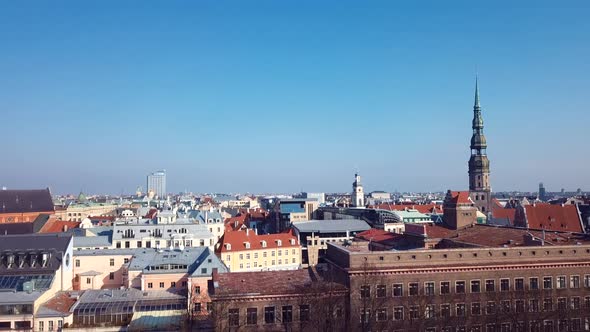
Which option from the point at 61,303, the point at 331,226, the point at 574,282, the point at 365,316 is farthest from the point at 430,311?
Result: the point at 331,226

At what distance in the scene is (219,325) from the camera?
A: 137ft

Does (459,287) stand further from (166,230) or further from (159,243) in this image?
(166,230)

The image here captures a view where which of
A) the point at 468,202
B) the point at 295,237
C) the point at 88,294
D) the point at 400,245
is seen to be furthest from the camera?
the point at 295,237

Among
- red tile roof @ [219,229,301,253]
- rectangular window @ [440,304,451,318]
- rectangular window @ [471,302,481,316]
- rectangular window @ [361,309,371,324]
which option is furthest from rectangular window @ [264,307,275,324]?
red tile roof @ [219,229,301,253]

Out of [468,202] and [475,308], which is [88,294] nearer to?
[475,308]

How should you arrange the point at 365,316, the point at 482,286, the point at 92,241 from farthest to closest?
the point at 92,241, the point at 482,286, the point at 365,316

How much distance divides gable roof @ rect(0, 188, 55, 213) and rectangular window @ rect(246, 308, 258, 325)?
3631 inches

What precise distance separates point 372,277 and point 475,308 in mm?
10175

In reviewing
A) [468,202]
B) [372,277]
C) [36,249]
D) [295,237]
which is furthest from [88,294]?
[468,202]

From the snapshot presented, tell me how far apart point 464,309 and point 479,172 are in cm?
8635

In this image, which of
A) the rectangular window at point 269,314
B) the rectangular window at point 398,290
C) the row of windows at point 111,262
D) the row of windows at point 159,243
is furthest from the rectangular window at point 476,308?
the row of windows at point 159,243

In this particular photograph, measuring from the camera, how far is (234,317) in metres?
43.2

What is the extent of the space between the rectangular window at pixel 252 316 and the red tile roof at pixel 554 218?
6529cm

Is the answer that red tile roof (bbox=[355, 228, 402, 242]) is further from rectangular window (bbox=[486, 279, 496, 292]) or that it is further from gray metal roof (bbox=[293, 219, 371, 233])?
rectangular window (bbox=[486, 279, 496, 292])
